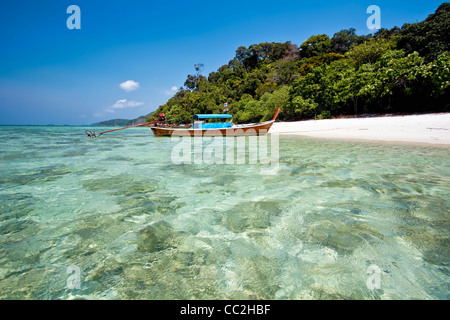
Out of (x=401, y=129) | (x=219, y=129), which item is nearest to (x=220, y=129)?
(x=219, y=129)

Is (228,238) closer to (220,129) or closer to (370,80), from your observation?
(220,129)

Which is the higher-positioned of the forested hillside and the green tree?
the green tree

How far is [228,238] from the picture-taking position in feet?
10.7

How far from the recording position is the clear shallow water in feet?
7.48

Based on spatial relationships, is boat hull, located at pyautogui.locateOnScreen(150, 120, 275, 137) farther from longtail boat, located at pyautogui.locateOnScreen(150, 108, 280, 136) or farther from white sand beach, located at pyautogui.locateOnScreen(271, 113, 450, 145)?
white sand beach, located at pyautogui.locateOnScreen(271, 113, 450, 145)

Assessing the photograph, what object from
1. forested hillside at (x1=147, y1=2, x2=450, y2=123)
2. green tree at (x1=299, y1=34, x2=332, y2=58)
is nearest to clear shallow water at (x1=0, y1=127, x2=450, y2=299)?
forested hillside at (x1=147, y1=2, x2=450, y2=123)

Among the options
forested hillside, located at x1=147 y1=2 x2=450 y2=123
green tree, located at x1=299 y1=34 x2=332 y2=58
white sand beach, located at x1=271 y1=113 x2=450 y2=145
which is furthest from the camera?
green tree, located at x1=299 y1=34 x2=332 y2=58

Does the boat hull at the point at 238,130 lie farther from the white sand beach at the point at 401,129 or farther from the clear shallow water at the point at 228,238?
the clear shallow water at the point at 228,238

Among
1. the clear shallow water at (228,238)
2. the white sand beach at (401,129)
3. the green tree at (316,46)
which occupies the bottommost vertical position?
the clear shallow water at (228,238)

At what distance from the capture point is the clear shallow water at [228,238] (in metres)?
2.28

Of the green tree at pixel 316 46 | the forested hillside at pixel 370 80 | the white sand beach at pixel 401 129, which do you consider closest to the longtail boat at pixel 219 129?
the white sand beach at pixel 401 129

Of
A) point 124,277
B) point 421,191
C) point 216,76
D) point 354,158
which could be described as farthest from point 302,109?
point 216,76

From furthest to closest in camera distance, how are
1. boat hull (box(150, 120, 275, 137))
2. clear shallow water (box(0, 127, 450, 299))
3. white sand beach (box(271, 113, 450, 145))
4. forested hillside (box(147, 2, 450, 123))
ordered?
1. boat hull (box(150, 120, 275, 137))
2. forested hillside (box(147, 2, 450, 123))
3. white sand beach (box(271, 113, 450, 145))
4. clear shallow water (box(0, 127, 450, 299))

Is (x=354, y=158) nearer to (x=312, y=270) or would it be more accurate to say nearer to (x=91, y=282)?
(x=312, y=270)
